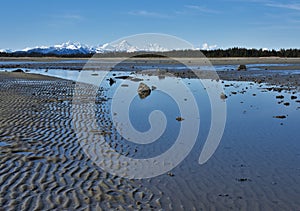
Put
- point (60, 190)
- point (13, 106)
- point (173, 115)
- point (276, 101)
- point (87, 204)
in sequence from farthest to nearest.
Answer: point (276, 101) < point (13, 106) < point (173, 115) < point (60, 190) < point (87, 204)

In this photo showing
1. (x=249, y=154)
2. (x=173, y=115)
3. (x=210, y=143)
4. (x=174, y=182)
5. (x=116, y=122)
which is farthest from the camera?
(x=173, y=115)

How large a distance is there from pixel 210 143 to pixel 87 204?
17.1 ft

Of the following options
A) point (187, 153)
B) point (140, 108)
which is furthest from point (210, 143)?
point (140, 108)

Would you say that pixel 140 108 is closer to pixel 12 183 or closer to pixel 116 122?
pixel 116 122

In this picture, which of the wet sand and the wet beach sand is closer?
the wet sand

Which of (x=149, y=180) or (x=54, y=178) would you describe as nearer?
(x=54, y=178)

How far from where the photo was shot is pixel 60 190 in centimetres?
639

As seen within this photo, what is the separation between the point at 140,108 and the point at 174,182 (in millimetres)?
9290

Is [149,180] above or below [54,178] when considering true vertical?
below

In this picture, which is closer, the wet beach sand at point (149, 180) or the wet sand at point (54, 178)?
the wet sand at point (54, 178)

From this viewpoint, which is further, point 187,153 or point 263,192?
point 187,153

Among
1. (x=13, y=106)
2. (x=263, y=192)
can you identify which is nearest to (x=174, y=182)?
(x=263, y=192)

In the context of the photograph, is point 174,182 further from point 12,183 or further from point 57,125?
point 57,125

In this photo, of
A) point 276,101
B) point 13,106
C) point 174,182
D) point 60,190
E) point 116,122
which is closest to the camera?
point 60,190
